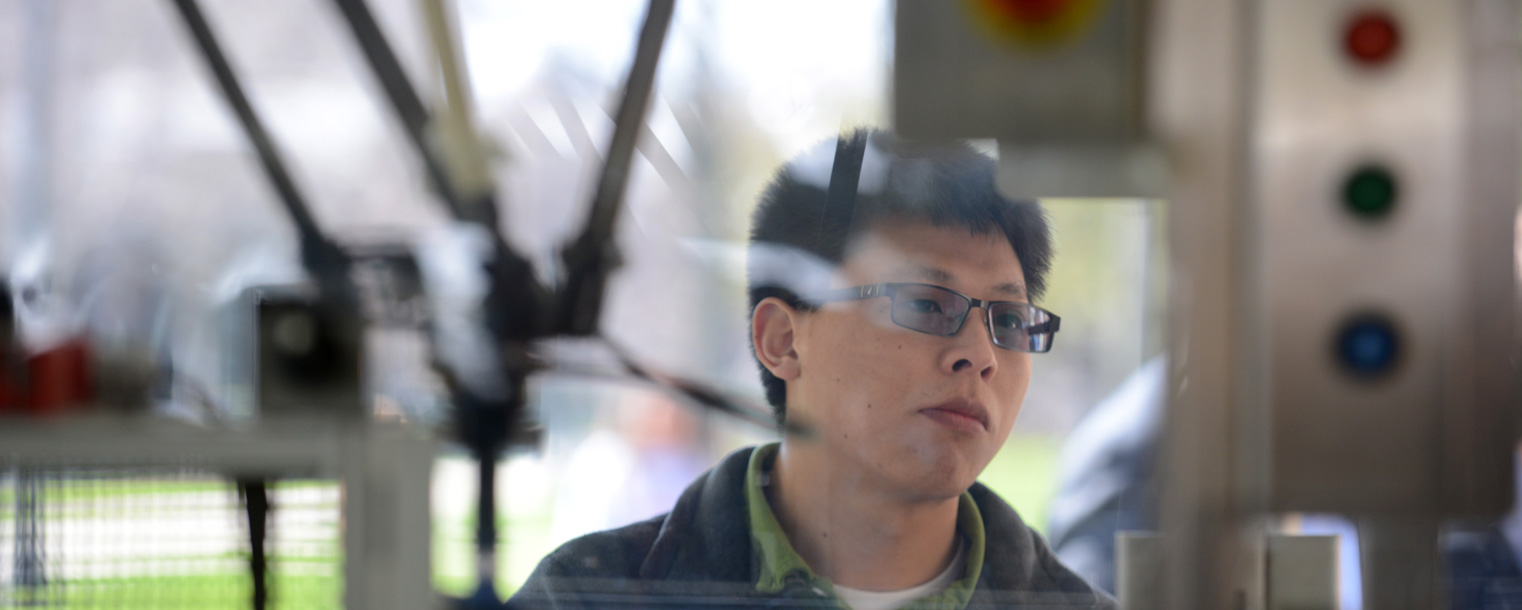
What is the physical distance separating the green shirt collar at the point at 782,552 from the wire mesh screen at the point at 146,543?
0.41 meters

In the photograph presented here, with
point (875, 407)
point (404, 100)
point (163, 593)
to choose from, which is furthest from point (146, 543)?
point (875, 407)

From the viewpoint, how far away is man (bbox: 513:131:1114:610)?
0.84 metres

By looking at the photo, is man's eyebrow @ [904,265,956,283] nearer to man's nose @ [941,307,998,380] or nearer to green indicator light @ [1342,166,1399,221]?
man's nose @ [941,307,998,380]

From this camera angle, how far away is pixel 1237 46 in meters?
0.73

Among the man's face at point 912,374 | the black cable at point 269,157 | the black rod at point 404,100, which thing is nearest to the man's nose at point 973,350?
Answer: the man's face at point 912,374

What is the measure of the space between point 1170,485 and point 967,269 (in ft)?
0.82

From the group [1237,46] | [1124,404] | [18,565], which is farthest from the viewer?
[18,565]

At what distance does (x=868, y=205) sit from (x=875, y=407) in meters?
0.19

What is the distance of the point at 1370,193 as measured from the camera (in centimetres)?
72

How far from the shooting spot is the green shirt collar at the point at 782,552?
0.88 meters

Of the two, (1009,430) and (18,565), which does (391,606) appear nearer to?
(18,565)

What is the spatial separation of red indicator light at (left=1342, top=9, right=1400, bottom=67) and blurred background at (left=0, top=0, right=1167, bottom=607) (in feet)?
0.68

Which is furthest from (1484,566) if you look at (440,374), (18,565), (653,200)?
(18,565)

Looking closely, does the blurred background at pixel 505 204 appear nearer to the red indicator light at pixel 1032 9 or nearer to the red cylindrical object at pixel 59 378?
the red cylindrical object at pixel 59 378
